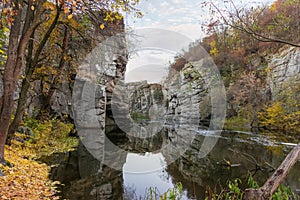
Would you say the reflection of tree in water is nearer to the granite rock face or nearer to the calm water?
the calm water

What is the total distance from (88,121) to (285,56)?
62.0 ft

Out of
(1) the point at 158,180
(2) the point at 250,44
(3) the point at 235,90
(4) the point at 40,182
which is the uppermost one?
(2) the point at 250,44

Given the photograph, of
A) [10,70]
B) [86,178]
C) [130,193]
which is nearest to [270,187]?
[130,193]

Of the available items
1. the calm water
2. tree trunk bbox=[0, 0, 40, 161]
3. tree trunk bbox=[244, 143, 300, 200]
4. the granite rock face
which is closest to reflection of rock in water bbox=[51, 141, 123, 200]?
the calm water

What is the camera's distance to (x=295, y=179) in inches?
246

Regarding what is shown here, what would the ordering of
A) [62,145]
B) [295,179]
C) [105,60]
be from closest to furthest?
1. [295,179]
2. [62,145]
3. [105,60]

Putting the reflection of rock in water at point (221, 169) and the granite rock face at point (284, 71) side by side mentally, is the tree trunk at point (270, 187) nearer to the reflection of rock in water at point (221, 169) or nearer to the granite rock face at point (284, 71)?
the reflection of rock in water at point (221, 169)

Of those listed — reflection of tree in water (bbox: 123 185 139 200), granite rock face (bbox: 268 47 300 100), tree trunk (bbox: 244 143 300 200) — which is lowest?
reflection of tree in water (bbox: 123 185 139 200)

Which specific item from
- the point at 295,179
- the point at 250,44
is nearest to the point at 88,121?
the point at 295,179

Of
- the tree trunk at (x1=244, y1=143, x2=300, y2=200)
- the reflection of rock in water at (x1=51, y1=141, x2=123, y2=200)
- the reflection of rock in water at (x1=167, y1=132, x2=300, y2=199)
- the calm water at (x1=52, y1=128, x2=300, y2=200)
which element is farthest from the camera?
the reflection of rock in water at (x1=167, y1=132, x2=300, y2=199)

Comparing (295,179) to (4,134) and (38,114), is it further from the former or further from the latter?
(38,114)

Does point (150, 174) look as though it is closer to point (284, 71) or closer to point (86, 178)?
point (86, 178)

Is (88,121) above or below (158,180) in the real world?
above

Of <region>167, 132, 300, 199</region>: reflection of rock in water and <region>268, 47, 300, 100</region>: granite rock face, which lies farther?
<region>268, 47, 300, 100</region>: granite rock face
